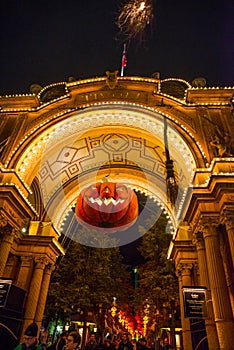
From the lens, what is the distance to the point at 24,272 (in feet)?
47.5

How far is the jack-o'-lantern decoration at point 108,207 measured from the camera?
518 inches

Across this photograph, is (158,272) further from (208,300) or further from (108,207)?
(208,300)

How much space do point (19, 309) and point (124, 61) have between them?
14.8 m

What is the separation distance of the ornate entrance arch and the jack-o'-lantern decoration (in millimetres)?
2466

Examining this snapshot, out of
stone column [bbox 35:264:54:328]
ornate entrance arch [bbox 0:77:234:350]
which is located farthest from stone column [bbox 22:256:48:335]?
stone column [bbox 35:264:54:328]

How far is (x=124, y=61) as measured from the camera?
17000 millimetres

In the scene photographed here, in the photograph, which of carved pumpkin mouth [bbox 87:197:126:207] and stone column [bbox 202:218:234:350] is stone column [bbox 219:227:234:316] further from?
carved pumpkin mouth [bbox 87:197:126:207]

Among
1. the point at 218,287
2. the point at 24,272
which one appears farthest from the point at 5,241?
the point at 218,287

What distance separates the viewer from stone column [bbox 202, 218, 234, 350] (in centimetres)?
842

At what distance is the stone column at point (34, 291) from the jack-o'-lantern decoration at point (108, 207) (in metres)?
3.49

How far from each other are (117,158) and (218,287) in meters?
10.8

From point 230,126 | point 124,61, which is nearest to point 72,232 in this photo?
point 124,61

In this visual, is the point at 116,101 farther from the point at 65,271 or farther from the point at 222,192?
the point at 65,271

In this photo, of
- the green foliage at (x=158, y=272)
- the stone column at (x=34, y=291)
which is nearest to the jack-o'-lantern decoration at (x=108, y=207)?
the stone column at (x=34, y=291)
